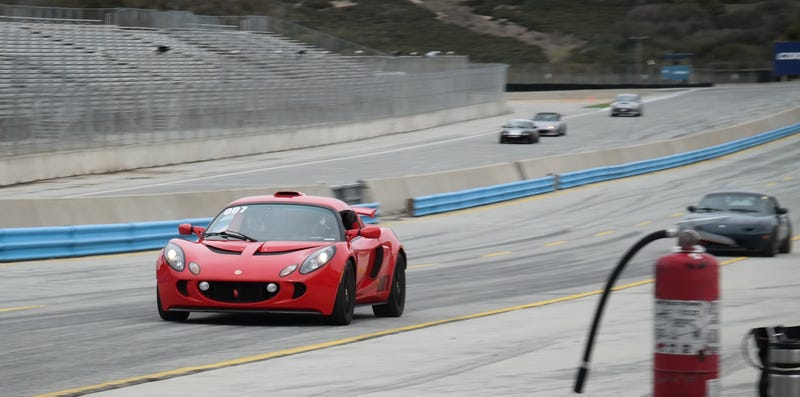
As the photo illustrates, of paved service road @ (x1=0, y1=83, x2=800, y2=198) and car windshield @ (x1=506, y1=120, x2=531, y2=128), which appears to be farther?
car windshield @ (x1=506, y1=120, x2=531, y2=128)

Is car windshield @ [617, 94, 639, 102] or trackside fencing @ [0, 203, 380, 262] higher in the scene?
trackside fencing @ [0, 203, 380, 262]

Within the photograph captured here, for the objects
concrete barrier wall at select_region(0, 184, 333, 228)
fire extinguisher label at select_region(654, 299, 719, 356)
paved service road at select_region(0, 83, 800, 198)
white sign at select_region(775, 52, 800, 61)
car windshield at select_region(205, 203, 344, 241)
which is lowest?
paved service road at select_region(0, 83, 800, 198)

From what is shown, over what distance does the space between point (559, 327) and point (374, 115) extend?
168 ft

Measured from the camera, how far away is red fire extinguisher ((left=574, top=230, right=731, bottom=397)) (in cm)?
629

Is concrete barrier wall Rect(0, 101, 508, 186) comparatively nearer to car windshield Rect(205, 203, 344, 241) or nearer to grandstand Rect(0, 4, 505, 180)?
grandstand Rect(0, 4, 505, 180)

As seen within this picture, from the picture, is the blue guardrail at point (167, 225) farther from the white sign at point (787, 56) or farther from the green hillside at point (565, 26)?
the green hillside at point (565, 26)

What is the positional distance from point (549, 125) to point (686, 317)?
58348 mm

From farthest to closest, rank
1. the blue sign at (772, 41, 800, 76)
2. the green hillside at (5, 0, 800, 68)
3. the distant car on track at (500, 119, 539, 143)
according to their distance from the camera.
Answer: the green hillside at (5, 0, 800, 68), the blue sign at (772, 41, 800, 76), the distant car on track at (500, 119, 539, 143)

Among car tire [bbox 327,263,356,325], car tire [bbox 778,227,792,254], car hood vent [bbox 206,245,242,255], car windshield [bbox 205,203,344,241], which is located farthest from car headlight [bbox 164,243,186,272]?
car tire [bbox 778,227,792,254]

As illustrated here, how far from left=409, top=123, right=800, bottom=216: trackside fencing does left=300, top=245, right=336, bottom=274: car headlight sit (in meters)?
20.7

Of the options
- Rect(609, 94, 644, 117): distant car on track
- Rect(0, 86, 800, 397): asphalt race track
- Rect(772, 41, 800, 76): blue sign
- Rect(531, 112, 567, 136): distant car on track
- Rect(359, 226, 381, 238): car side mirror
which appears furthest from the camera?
Rect(772, 41, 800, 76): blue sign

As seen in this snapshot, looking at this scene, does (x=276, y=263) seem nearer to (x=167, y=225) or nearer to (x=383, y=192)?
(x=167, y=225)

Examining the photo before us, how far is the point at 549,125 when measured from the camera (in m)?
64.2

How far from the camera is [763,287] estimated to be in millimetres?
17875
